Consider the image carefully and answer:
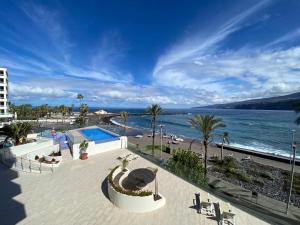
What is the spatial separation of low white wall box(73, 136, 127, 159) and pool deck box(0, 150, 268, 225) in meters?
2.96

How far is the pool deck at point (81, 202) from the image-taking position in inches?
414

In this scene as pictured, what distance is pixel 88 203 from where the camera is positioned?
480 inches

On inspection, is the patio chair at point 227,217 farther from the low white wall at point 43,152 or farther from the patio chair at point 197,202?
the low white wall at point 43,152

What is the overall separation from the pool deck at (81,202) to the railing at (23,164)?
73cm

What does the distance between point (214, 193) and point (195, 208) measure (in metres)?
2.27

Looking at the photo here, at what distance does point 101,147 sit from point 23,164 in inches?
282

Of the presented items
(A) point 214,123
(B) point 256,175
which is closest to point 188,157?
(A) point 214,123

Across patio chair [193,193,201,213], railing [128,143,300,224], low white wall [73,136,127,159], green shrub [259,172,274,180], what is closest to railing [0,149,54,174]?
low white wall [73,136,127,159]

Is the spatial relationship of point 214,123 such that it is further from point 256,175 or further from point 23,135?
point 23,135

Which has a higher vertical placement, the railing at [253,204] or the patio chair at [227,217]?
the patio chair at [227,217]

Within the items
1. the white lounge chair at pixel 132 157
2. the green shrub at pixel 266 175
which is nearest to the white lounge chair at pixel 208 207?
the white lounge chair at pixel 132 157

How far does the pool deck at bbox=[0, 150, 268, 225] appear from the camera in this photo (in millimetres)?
10516

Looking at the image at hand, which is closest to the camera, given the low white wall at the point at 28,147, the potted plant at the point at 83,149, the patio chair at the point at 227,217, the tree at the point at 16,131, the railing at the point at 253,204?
the patio chair at the point at 227,217

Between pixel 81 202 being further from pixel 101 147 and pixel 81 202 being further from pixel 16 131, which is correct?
pixel 16 131
